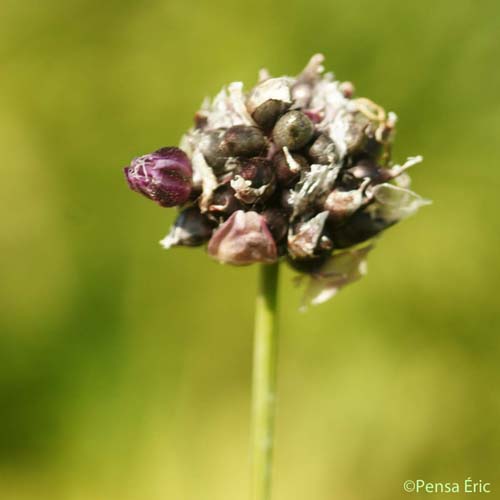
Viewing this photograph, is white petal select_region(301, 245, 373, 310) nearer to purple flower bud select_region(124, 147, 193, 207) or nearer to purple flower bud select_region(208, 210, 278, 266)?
purple flower bud select_region(208, 210, 278, 266)

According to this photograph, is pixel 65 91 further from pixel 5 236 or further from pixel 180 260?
pixel 180 260

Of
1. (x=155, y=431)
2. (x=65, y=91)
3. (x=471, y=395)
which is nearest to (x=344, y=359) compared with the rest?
(x=471, y=395)

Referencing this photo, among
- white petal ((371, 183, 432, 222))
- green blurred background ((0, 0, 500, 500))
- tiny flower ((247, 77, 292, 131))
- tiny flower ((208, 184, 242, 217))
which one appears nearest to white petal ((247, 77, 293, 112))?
tiny flower ((247, 77, 292, 131))

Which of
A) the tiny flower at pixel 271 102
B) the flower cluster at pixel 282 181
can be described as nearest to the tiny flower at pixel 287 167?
the flower cluster at pixel 282 181

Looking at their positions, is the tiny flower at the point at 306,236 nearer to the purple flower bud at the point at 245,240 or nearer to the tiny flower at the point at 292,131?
the purple flower bud at the point at 245,240

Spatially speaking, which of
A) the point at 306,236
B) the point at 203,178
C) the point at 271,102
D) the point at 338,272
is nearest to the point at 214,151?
the point at 203,178

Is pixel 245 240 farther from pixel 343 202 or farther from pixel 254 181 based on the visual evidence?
pixel 343 202
